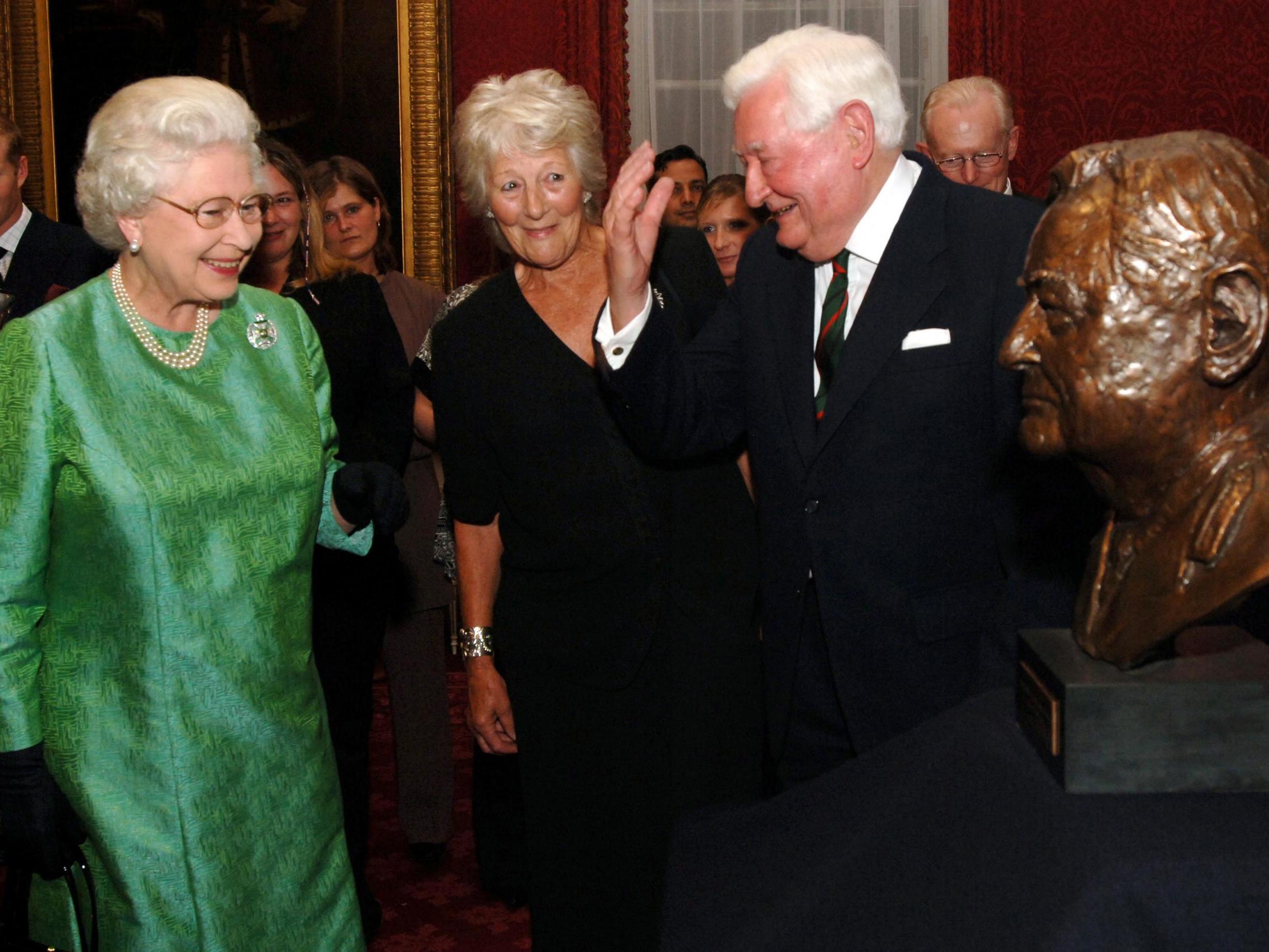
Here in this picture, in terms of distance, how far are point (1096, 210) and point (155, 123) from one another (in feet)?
4.68

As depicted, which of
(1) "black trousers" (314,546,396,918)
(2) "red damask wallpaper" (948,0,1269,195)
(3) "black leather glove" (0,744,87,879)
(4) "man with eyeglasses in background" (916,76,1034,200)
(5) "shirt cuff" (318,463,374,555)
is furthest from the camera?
(2) "red damask wallpaper" (948,0,1269,195)

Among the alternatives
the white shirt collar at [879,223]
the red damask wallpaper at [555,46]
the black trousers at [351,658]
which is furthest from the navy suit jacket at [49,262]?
the red damask wallpaper at [555,46]

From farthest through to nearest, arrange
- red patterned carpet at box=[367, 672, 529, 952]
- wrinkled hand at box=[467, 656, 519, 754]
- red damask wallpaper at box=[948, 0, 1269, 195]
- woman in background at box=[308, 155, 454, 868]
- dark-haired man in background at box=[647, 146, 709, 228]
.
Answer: red damask wallpaper at box=[948, 0, 1269, 195], dark-haired man in background at box=[647, 146, 709, 228], woman in background at box=[308, 155, 454, 868], red patterned carpet at box=[367, 672, 529, 952], wrinkled hand at box=[467, 656, 519, 754]

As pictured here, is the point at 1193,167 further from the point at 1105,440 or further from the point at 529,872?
the point at 529,872

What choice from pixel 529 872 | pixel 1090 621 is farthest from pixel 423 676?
pixel 1090 621

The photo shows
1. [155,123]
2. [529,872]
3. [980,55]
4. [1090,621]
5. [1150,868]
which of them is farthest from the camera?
[980,55]

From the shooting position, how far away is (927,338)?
83.9 inches

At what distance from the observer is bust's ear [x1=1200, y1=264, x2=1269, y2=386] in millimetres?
1349

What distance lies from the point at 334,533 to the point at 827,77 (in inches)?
47.4

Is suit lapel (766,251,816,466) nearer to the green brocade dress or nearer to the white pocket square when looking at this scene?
the white pocket square

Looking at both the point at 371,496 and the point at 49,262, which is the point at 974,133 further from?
the point at 49,262

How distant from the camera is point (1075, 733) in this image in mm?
1446

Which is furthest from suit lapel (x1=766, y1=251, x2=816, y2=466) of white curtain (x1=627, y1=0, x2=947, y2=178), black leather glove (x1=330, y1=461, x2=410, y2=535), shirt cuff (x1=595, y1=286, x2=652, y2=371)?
white curtain (x1=627, y1=0, x2=947, y2=178)

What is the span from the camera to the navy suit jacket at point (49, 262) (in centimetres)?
373
